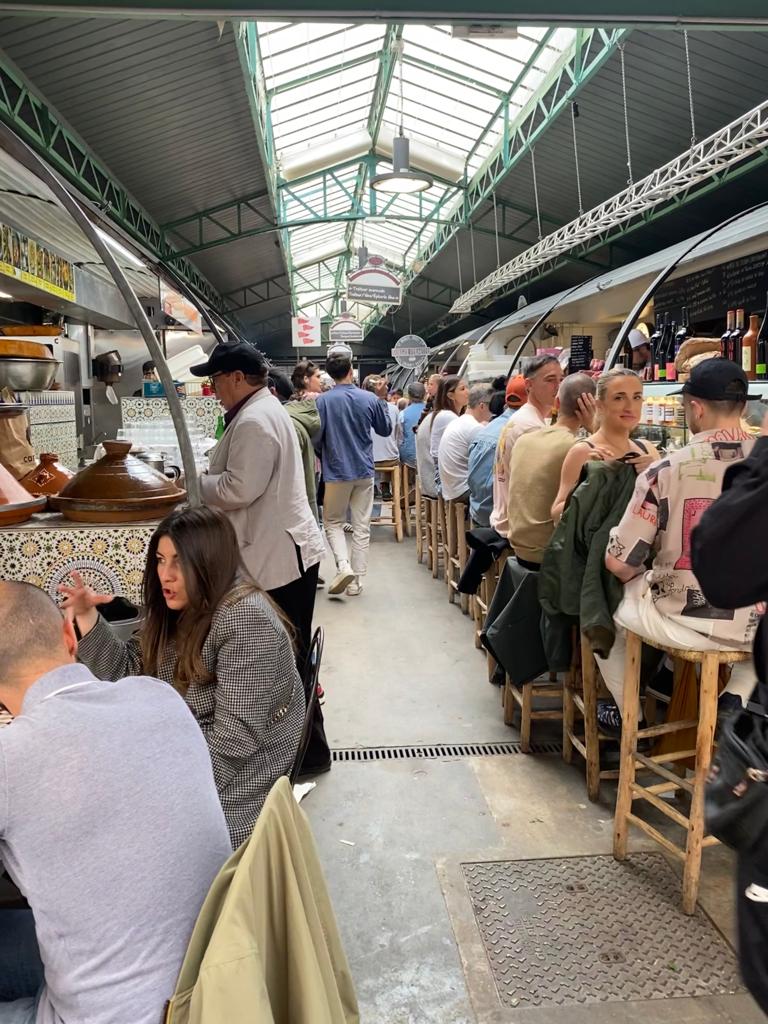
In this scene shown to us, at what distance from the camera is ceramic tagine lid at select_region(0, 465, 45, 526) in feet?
7.65

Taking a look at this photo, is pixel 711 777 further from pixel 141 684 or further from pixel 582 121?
pixel 582 121

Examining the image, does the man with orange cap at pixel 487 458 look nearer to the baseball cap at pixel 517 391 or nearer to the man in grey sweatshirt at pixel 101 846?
the baseball cap at pixel 517 391

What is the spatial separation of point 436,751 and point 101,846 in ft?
8.29

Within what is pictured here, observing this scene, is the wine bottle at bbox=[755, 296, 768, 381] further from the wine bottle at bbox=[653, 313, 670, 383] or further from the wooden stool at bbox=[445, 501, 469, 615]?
the wooden stool at bbox=[445, 501, 469, 615]

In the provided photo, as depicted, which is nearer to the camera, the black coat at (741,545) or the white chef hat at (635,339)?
the black coat at (741,545)

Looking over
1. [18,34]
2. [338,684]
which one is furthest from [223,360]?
[18,34]

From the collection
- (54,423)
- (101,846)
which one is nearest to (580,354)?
(54,423)

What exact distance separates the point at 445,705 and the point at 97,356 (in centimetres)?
514

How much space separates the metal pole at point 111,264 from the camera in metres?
2.05

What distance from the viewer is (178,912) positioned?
3.95ft

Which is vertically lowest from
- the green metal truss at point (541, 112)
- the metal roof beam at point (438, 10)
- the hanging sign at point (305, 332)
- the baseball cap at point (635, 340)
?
the baseball cap at point (635, 340)

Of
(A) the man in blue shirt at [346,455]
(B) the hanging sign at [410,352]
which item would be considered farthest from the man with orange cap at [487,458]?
(B) the hanging sign at [410,352]

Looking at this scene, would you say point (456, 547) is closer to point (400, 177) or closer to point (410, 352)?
point (400, 177)

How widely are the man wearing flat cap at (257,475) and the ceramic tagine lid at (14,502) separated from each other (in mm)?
767
